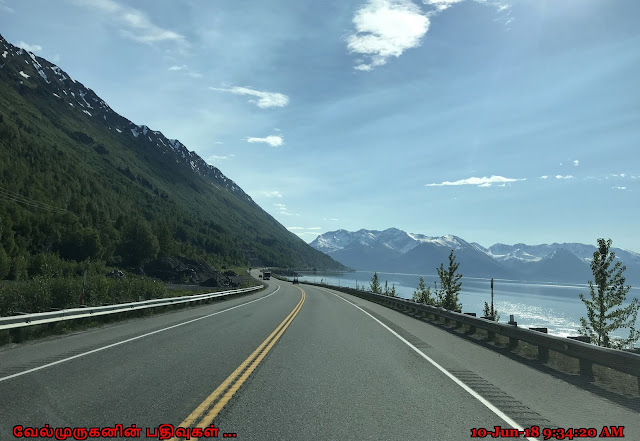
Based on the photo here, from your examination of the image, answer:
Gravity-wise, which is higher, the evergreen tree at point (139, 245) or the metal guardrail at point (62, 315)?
the evergreen tree at point (139, 245)

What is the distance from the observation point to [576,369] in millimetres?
9938

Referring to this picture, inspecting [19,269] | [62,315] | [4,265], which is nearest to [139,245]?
[19,269]

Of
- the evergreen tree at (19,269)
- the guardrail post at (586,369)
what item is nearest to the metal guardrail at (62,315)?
the guardrail post at (586,369)

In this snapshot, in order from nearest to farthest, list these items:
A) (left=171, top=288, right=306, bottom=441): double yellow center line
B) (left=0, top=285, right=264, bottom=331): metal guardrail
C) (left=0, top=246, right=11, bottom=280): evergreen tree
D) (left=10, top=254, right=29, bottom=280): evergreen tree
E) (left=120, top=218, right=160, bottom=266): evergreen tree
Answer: (left=171, top=288, right=306, bottom=441): double yellow center line, (left=0, top=285, right=264, bottom=331): metal guardrail, (left=0, top=246, right=11, bottom=280): evergreen tree, (left=10, top=254, right=29, bottom=280): evergreen tree, (left=120, top=218, right=160, bottom=266): evergreen tree

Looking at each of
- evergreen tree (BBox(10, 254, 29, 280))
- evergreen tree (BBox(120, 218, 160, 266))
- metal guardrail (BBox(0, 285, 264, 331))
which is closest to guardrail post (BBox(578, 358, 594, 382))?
metal guardrail (BBox(0, 285, 264, 331))

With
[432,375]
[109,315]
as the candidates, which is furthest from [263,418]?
[109,315]

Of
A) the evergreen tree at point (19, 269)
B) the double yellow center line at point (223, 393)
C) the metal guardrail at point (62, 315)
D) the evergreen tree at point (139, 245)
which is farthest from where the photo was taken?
the evergreen tree at point (139, 245)

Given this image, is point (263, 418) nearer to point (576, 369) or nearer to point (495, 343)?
point (576, 369)

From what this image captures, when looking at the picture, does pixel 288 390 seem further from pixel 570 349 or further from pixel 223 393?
pixel 570 349

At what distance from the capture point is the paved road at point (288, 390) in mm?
5496

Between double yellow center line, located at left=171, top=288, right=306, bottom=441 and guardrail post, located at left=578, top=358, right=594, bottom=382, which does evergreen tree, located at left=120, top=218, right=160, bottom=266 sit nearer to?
double yellow center line, located at left=171, top=288, right=306, bottom=441

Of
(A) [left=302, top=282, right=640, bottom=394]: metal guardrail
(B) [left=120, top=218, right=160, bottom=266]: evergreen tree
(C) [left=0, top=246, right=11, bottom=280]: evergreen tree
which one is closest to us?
(A) [left=302, top=282, right=640, bottom=394]: metal guardrail

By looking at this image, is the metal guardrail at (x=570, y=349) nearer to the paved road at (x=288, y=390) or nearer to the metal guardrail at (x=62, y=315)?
the paved road at (x=288, y=390)

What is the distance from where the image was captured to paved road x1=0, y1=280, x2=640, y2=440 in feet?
18.0
